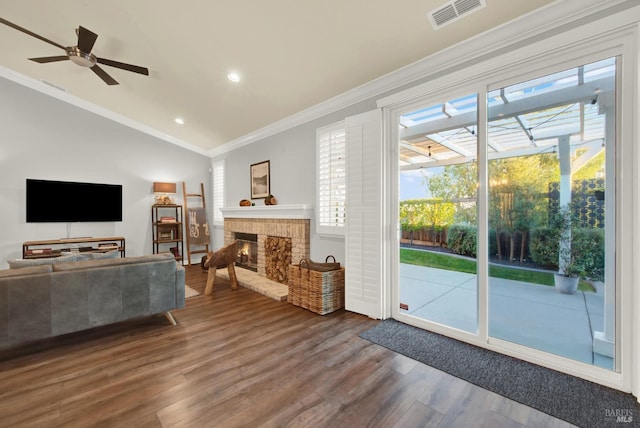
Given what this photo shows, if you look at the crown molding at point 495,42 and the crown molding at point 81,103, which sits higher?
the crown molding at point 81,103

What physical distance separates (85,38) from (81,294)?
8.07 feet

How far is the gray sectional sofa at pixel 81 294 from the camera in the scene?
2.21m

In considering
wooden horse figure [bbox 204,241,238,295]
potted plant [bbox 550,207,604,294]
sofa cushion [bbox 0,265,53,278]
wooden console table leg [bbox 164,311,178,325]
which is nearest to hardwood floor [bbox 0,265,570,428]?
wooden console table leg [bbox 164,311,178,325]

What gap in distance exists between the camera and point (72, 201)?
5098mm

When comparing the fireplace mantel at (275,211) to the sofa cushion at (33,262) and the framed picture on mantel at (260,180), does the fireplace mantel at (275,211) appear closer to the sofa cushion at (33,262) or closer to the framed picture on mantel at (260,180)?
the framed picture on mantel at (260,180)

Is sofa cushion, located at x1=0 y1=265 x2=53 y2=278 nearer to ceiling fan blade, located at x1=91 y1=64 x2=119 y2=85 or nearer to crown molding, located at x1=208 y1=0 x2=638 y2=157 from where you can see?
ceiling fan blade, located at x1=91 y1=64 x2=119 y2=85

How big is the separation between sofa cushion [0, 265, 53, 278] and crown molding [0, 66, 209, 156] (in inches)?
165

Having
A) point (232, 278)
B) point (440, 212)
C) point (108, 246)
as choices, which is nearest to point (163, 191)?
point (108, 246)

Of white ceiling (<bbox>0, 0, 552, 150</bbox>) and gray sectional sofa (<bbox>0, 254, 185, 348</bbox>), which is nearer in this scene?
gray sectional sofa (<bbox>0, 254, 185, 348</bbox>)

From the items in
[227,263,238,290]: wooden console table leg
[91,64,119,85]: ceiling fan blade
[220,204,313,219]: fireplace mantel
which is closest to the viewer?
[91,64,119,85]: ceiling fan blade

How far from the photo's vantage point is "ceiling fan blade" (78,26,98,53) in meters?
2.58

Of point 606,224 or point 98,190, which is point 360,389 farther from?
point 98,190

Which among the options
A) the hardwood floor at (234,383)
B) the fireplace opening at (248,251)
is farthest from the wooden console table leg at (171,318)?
the fireplace opening at (248,251)

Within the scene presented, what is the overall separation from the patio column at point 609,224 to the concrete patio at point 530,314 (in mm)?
44
